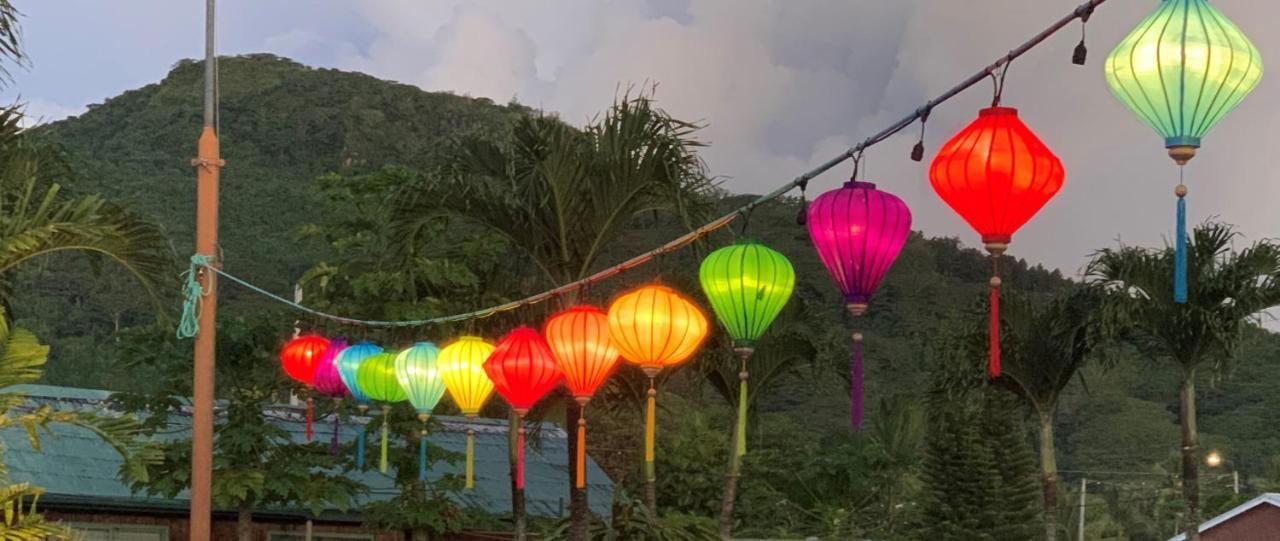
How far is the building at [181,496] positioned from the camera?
17.5 meters

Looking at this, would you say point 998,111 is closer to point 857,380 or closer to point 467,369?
point 857,380

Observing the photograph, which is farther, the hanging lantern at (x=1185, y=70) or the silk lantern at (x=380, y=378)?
the silk lantern at (x=380, y=378)

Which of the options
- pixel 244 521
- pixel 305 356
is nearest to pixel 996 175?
pixel 305 356

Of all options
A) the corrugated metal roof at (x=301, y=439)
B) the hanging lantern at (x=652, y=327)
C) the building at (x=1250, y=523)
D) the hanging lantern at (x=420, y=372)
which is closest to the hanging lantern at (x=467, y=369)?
the hanging lantern at (x=420, y=372)

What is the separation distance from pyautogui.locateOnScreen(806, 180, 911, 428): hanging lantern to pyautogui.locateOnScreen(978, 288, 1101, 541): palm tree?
1009 centimetres

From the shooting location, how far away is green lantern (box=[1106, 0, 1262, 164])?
5750mm

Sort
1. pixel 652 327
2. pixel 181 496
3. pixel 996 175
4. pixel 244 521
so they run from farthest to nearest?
pixel 181 496 → pixel 244 521 → pixel 652 327 → pixel 996 175

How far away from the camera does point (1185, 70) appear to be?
5.75 m

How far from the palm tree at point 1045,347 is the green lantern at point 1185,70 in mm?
11967

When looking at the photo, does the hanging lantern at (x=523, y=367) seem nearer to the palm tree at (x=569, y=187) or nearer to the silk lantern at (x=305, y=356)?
the palm tree at (x=569, y=187)

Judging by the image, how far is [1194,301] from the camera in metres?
16.0

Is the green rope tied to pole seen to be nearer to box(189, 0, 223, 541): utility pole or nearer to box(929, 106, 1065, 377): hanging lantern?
box(189, 0, 223, 541): utility pole

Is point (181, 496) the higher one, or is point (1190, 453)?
point (1190, 453)

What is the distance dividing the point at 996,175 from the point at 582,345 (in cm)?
433
